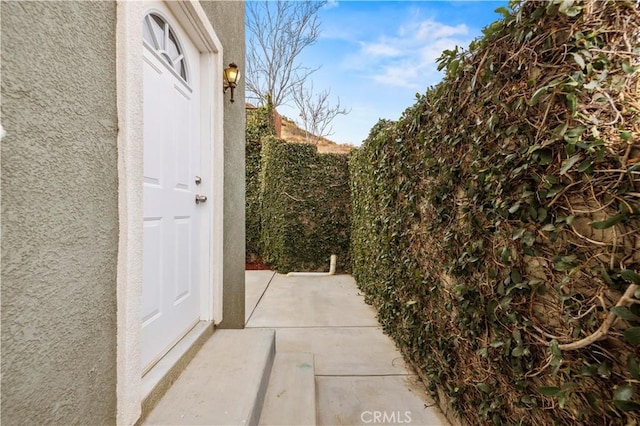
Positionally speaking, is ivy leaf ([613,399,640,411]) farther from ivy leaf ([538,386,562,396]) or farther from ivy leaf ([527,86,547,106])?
ivy leaf ([527,86,547,106])

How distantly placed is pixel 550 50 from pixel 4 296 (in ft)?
6.19

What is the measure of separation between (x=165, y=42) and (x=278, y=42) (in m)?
10.9

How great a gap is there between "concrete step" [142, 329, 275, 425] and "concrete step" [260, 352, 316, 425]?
7cm

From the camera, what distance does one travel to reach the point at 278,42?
36.4 ft

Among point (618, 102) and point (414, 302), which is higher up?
point (618, 102)

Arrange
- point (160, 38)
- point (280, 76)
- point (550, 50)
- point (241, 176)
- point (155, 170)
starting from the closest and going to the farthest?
point (550, 50), point (155, 170), point (160, 38), point (241, 176), point (280, 76)

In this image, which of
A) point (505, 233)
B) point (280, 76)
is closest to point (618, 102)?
point (505, 233)

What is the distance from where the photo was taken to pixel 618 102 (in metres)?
0.90

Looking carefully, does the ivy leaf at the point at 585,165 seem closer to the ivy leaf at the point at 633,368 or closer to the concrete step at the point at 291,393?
the ivy leaf at the point at 633,368

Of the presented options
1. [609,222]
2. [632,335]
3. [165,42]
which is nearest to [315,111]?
[165,42]

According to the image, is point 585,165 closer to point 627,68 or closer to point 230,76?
point 627,68

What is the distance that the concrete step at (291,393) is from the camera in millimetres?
1545

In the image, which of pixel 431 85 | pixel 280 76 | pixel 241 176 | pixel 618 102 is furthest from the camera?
pixel 280 76

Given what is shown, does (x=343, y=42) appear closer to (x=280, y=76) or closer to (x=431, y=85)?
(x=280, y=76)
